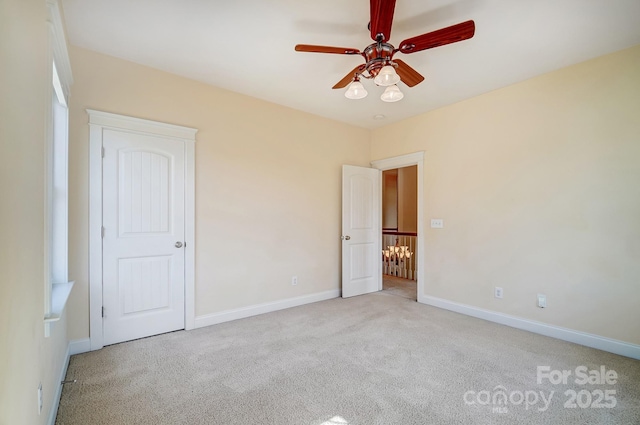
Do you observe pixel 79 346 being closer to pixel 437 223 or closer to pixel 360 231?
pixel 360 231

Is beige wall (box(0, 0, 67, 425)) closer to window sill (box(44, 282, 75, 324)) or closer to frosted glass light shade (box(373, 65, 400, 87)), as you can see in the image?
window sill (box(44, 282, 75, 324))

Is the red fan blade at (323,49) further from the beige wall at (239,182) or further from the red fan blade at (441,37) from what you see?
the beige wall at (239,182)

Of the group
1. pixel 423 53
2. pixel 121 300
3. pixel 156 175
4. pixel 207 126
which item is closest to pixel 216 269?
pixel 121 300

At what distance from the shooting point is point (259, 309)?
3.65 metres

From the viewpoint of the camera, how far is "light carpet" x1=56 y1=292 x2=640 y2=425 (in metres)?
1.79

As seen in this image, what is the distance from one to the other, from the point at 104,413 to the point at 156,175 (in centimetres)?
203

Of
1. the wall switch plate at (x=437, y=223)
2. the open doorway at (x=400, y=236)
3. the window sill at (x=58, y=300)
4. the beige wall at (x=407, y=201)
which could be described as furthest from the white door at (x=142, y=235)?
the beige wall at (x=407, y=201)

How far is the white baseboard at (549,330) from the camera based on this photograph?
2564 millimetres

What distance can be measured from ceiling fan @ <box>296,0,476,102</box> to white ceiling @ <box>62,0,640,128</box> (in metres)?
0.30

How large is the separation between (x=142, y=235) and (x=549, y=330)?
425 centimetres

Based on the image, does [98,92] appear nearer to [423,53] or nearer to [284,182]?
[284,182]

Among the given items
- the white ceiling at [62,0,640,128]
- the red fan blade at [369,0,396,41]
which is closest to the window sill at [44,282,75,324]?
the white ceiling at [62,0,640,128]

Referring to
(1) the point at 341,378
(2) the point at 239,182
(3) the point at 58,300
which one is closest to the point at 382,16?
(2) the point at 239,182

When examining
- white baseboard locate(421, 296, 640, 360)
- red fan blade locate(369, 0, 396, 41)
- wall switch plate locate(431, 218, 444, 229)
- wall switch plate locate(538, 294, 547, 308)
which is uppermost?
red fan blade locate(369, 0, 396, 41)
